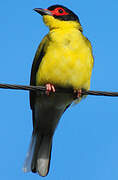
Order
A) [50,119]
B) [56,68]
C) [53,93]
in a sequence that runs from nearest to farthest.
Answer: [56,68], [53,93], [50,119]

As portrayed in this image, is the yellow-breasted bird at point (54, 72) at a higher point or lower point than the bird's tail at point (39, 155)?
higher

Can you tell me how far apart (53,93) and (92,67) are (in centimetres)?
95

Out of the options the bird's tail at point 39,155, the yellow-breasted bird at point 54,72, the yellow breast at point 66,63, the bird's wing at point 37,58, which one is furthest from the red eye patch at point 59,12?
the bird's tail at point 39,155

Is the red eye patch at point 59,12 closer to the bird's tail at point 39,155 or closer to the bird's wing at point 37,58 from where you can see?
the bird's wing at point 37,58

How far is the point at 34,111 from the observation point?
8.02m

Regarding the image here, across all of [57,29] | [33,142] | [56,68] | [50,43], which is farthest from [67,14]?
[33,142]

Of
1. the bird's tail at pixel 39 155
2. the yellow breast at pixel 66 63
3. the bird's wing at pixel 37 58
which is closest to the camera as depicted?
the yellow breast at pixel 66 63

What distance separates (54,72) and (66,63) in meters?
0.27

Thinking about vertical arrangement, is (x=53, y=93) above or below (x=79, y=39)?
below

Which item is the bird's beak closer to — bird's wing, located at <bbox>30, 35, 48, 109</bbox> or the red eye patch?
the red eye patch

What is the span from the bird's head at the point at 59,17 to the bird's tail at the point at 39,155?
2.44 meters

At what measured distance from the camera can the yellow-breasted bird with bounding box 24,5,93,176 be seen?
679 centimetres

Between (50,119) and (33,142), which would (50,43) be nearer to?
(50,119)

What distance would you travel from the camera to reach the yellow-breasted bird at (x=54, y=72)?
679cm
